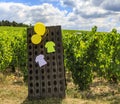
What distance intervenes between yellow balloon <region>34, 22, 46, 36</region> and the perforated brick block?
160 mm

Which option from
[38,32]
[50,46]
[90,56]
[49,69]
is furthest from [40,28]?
[90,56]

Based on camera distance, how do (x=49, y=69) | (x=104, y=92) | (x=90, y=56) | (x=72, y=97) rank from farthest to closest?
1. (x=90, y=56)
2. (x=104, y=92)
3. (x=72, y=97)
4. (x=49, y=69)

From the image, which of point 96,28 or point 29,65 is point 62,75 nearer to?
point 29,65

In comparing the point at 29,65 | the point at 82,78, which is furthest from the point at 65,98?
the point at 82,78

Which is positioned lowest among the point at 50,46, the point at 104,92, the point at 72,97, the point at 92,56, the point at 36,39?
the point at 104,92

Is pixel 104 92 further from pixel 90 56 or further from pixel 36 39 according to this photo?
pixel 36 39

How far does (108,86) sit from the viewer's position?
12.8 meters

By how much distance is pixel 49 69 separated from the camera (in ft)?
29.8

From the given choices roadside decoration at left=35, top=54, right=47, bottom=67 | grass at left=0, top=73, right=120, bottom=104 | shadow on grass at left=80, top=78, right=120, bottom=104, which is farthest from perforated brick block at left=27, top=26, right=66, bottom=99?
shadow on grass at left=80, top=78, right=120, bottom=104

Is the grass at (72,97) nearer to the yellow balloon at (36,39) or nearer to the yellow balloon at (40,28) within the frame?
the yellow balloon at (36,39)

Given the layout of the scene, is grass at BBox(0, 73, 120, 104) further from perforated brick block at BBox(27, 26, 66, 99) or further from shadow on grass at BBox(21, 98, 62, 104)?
perforated brick block at BBox(27, 26, 66, 99)

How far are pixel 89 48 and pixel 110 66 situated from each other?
1399 millimetres

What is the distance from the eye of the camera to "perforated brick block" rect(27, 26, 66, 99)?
29.8 ft

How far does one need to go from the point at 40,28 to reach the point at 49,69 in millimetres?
1032
